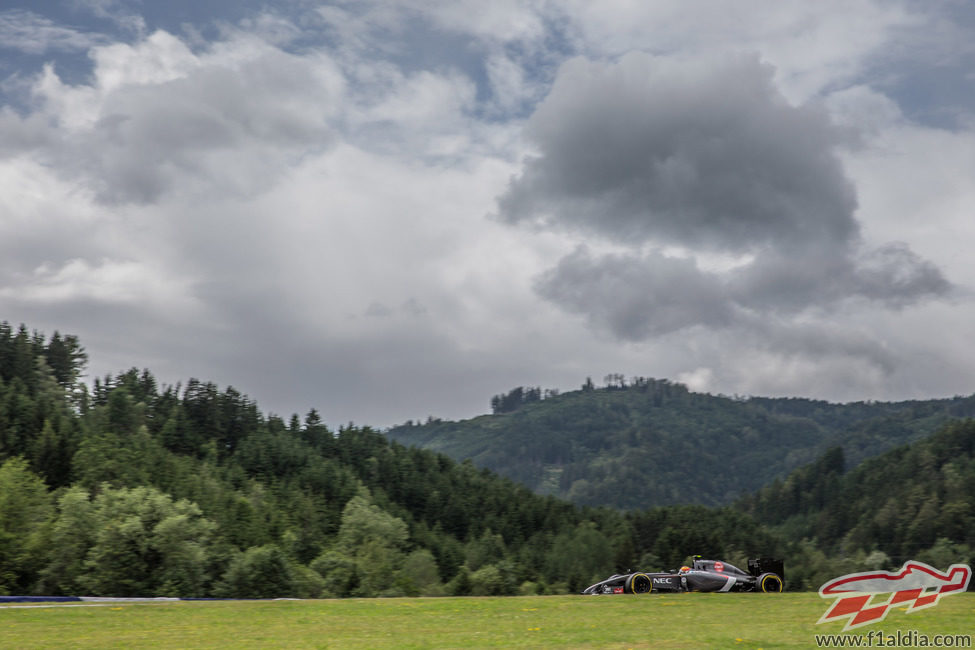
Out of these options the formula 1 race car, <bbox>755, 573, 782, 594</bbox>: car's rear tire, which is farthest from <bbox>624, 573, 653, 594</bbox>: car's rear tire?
<bbox>755, 573, 782, 594</bbox>: car's rear tire

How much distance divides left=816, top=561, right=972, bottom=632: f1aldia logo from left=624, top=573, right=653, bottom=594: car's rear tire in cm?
936

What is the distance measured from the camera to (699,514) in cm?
16312

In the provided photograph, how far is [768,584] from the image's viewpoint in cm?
4022

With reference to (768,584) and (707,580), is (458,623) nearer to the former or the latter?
(707,580)

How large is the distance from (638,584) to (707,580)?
3.29 metres

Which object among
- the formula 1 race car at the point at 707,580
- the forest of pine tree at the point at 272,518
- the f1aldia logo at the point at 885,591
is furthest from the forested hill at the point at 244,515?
the f1aldia logo at the point at 885,591

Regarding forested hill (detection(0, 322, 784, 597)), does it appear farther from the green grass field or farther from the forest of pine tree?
the green grass field

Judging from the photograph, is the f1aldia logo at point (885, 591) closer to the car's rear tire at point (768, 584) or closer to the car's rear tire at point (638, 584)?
the car's rear tire at point (768, 584)

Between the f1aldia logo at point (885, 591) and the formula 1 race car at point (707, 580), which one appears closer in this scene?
the f1aldia logo at point (885, 591)

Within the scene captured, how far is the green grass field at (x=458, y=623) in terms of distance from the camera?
22.5m

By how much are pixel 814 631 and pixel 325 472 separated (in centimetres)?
14545

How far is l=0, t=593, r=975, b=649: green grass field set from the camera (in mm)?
22453

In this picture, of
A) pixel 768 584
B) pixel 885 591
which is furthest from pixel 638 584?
pixel 885 591

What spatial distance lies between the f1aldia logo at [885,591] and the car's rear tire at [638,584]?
30.7 feet
